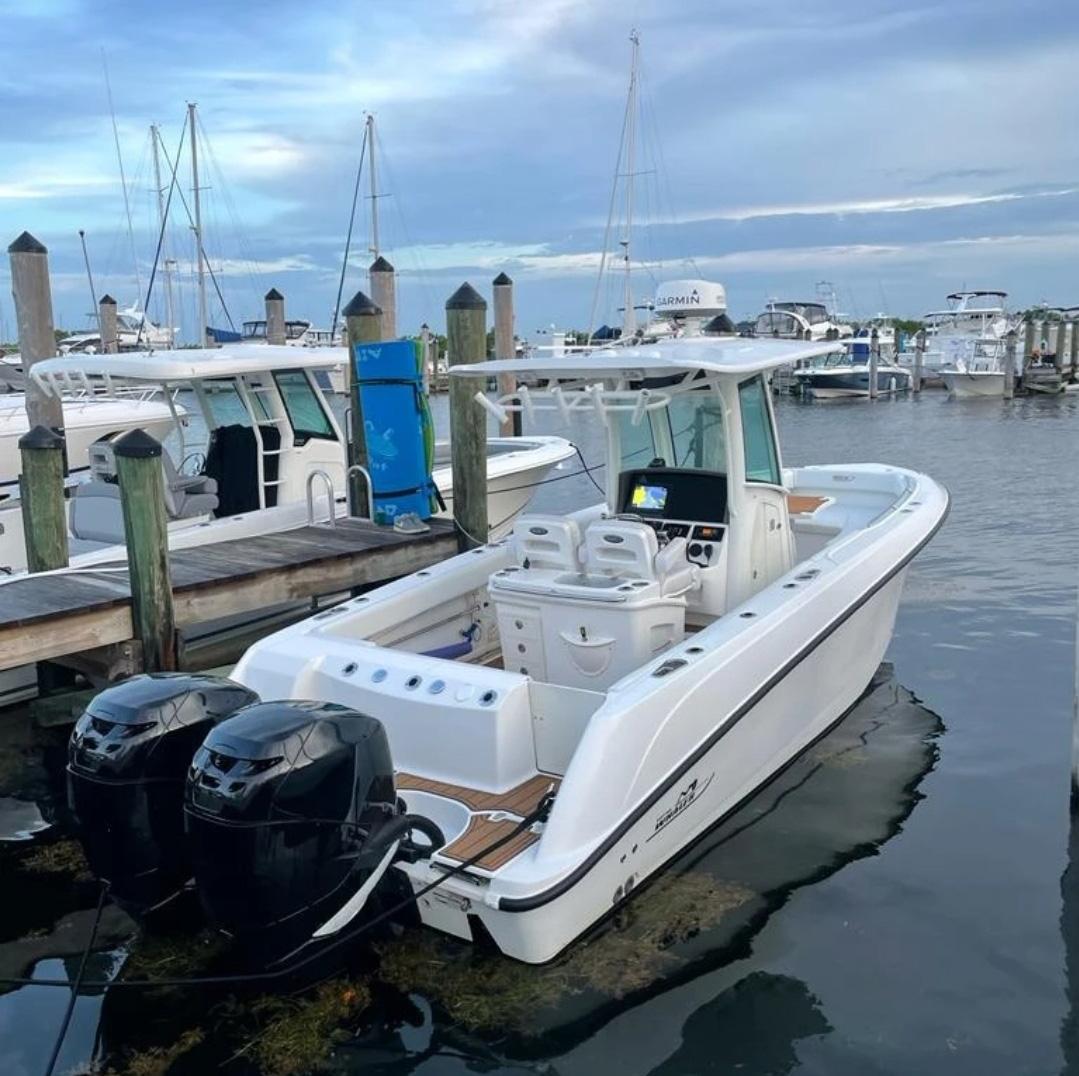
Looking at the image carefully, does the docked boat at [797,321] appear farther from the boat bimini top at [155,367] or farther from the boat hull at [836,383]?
the boat bimini top at [155,367]

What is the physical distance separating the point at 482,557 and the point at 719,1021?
308 cm

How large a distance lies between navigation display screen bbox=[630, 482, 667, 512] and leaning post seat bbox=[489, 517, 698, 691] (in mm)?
617

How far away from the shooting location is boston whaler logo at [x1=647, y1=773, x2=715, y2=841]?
15.3 ft

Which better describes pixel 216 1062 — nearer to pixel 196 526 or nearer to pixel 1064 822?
pixel 1064 822

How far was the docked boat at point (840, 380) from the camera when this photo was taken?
1432 inches

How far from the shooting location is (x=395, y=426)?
8.28 metres

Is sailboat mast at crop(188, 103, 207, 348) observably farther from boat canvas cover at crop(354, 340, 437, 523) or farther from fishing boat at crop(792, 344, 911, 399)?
fishing boat at crop(792, 344, 911, 399)

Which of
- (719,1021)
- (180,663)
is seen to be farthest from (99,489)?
(719,1021)

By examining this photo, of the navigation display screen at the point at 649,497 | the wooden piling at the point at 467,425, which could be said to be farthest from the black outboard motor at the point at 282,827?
the wooden piling at the point at 467,425

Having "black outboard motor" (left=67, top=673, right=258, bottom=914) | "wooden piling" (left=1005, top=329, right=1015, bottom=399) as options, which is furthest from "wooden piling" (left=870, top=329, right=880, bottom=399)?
"black outboard motor" (left=67, top=673, right=258, bottom=914)

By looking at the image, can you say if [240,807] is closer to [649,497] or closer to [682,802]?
[682,802]

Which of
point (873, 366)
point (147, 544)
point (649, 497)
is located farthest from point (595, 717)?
point (873, 366)

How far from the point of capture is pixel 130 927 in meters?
4.79

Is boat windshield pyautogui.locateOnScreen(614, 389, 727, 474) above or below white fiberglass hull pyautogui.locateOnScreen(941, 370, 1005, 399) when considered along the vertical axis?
above
